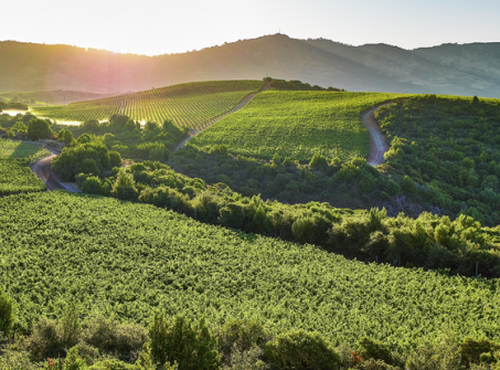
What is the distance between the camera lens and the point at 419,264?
26.2 m

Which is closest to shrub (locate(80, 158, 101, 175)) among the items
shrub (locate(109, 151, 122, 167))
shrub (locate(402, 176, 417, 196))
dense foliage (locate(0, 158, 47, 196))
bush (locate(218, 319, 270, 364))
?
dense foliage (locate(0, 158, 47, 196))

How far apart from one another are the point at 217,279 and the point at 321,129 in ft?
192

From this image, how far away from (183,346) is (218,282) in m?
9.78

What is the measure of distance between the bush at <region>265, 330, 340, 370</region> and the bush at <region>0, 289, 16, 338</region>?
11.1 metres

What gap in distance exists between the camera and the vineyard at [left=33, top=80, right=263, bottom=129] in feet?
326

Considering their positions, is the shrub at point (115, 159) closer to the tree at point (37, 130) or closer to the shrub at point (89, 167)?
the shrub at point (89, 167)

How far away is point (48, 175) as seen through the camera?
46.5 meters

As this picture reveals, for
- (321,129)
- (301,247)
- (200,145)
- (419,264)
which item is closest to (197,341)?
(301,247)

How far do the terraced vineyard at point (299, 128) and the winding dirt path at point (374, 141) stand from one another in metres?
1.28

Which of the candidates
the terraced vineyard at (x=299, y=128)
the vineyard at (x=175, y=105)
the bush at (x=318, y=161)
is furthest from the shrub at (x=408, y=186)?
the vineyard at (x=175, y=105)

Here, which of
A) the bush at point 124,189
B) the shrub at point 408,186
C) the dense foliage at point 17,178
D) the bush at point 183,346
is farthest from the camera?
the shrub at point 408,186

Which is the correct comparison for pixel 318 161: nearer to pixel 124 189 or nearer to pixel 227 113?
pixel 124 189

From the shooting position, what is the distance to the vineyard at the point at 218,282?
17906mm

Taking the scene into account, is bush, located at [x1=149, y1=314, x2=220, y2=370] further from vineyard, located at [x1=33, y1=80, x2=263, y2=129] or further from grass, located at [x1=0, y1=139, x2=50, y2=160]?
vineyard, located at [x1=33, y1=80, x2=263, y2=129]
